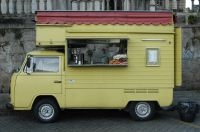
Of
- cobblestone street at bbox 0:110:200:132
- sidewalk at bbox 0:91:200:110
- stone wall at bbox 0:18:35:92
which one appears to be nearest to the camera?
cobblestone street at bbox 0:110:200:132

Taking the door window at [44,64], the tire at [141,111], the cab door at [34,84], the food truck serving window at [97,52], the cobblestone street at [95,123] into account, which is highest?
the food truck serving window at [97,52]

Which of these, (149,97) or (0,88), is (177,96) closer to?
(149,97)

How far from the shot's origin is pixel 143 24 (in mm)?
14117

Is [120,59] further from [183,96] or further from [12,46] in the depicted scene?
[12,46]

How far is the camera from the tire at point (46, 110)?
14.0 meters

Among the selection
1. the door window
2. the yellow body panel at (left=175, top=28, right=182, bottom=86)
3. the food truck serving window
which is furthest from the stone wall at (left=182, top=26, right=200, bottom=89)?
the door window

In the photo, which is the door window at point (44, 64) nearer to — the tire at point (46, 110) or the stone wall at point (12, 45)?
the tire at point (46, 110)

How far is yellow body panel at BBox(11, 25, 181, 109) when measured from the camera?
549 inches

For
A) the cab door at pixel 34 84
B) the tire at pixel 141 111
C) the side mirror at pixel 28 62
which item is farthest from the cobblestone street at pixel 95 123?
the side mirror at pixel 28 62

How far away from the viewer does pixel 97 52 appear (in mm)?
14156

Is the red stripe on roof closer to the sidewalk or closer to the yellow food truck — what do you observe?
the yellow food truck

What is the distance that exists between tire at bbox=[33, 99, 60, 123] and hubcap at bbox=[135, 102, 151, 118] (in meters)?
2.14

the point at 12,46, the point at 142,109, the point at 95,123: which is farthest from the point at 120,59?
the point at 12,46

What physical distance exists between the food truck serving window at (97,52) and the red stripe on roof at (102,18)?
506mm
